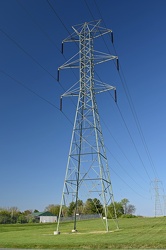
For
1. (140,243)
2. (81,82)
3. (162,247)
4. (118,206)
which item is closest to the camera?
(162,247)

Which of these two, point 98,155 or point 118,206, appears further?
point 118,206

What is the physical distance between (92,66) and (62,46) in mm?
3969

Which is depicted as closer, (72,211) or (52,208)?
(72,211)

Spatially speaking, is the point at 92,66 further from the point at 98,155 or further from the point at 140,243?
the point at 140,243

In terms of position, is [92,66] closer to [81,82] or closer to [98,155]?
[81,82]

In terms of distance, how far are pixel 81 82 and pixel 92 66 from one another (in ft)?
7.57

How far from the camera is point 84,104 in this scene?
29094mm

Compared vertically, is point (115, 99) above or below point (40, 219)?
above

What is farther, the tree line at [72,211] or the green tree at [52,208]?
the green tree at [52,208]

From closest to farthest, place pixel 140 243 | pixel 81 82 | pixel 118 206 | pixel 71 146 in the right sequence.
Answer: pixel 140 243
pixel 71 146
pixel 81 82
pixel 118 206

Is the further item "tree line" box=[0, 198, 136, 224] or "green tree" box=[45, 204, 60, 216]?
"green tree" box=[45, 204, 60, 216]

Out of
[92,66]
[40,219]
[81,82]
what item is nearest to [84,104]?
[81,82]

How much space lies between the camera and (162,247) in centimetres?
1444

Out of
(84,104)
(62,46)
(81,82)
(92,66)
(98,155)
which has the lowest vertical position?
(98,155)
